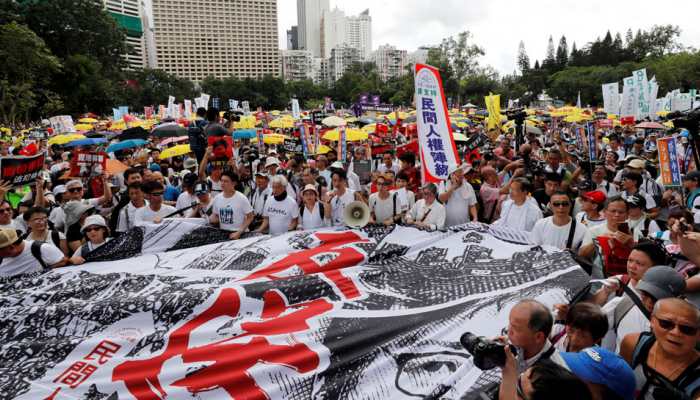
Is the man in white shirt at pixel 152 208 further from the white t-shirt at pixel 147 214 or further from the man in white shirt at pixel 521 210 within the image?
the man in white shirt at pixel 521 210

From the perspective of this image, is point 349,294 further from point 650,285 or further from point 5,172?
point 5,172

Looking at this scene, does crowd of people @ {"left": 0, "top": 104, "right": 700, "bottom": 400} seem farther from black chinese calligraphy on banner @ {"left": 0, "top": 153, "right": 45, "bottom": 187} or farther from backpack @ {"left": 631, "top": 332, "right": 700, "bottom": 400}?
black chinese calligraphy on banner @ {"left": 0, "top": 153, "right": 45, "bottom": 187}

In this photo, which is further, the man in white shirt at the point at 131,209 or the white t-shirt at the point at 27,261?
the man in white shirt at the point at 131,209

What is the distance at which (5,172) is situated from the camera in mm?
4715

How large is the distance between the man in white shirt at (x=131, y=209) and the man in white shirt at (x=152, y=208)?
71 mm

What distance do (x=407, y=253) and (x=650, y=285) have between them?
2.14 meters

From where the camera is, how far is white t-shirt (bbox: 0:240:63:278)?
13.3ft

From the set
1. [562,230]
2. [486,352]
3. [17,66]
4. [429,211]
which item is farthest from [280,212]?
[17,66]

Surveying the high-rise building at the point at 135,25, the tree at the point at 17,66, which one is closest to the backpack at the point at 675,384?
the tree at the point at 17,66

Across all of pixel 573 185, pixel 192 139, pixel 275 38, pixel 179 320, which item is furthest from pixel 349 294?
pixel 275 38

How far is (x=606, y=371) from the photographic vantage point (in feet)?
6.75

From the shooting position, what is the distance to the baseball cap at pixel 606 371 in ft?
6.75

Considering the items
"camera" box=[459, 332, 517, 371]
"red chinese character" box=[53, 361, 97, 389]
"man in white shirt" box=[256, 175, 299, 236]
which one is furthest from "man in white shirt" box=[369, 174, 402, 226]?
"camera" box=[459, 332, 517, 371]

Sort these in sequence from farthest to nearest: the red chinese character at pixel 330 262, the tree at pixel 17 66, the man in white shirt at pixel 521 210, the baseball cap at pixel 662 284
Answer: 1. the tree at pixel 17 66
2. the man in white shirt at pixel 521 210
3. the red chinese character at pixel 330 262
4. the baseball cap at pixel 662 284
